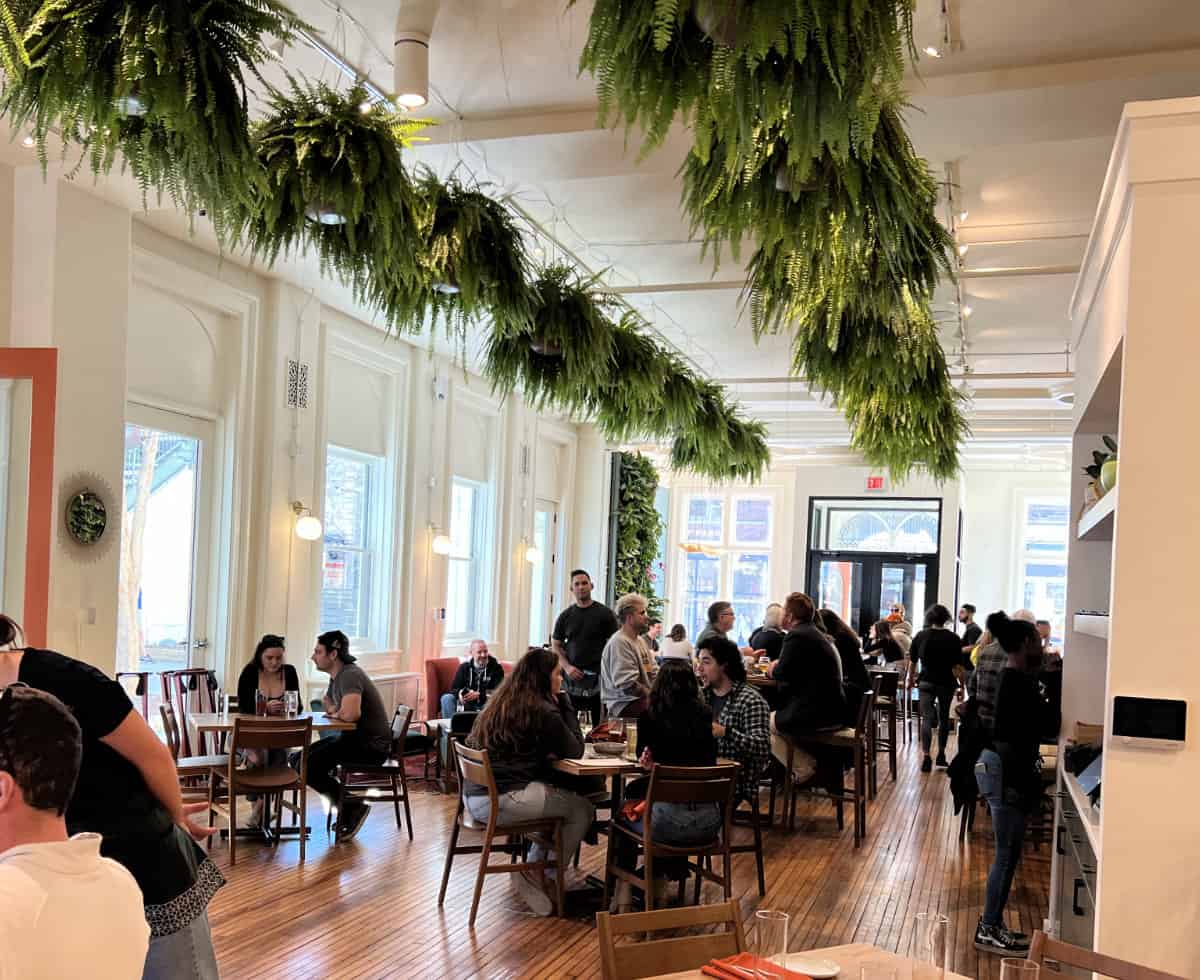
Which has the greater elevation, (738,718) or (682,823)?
(738,718)

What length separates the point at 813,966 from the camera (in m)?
2.69

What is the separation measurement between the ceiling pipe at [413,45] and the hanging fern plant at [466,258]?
1.16 ft

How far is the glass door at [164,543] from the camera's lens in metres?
7.69

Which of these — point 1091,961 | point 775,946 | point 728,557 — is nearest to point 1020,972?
point 775,946

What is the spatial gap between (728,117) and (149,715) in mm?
6767

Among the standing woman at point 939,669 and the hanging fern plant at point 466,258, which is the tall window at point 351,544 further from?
the standing woman at point 939,669

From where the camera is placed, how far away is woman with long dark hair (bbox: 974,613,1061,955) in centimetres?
527

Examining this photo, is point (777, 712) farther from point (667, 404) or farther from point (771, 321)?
point (771, 321)

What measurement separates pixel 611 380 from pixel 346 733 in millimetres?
2866

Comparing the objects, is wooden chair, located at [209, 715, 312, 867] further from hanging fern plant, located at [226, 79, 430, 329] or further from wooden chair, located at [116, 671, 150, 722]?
hanging fern plant, located at [226, 79, 430, 329]

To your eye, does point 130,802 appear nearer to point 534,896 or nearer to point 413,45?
point 413,45

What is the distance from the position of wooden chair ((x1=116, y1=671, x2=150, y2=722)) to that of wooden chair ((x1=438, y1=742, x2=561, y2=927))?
9.14 feet

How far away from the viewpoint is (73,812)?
8.63 feet

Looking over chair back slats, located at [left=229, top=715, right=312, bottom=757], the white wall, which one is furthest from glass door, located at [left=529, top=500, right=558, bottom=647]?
chair back slats, located at [left=229, top=715, right=312, bottom=757]
